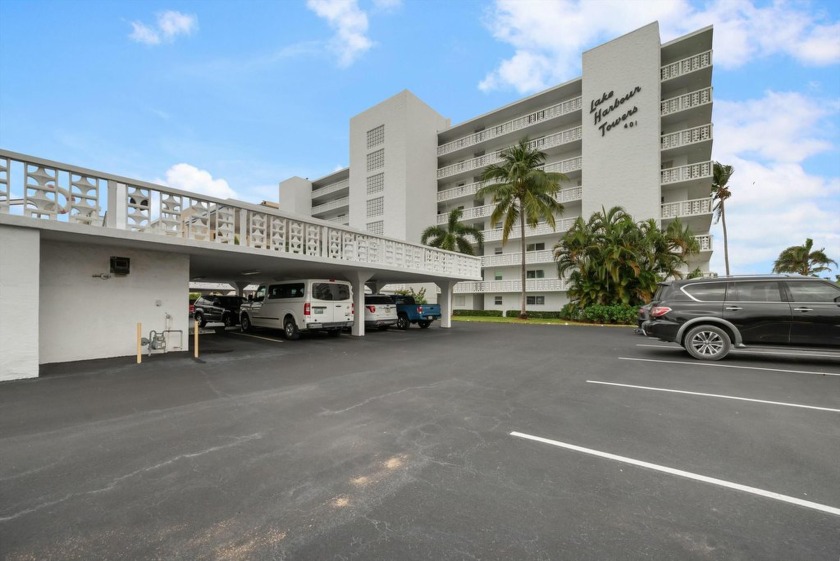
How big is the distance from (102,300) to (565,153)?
32.8 meters

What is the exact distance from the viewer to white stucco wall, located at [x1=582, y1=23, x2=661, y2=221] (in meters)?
25.5

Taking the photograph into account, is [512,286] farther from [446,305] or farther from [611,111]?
[611,111]

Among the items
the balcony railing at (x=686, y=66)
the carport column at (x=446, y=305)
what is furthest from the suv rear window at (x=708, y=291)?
the balcony railing at (x=686, y=66)

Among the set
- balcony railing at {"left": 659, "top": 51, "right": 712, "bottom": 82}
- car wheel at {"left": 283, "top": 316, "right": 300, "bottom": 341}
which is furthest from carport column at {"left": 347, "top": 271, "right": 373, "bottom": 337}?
balcony railing at {"left": 659, "top": 51, "right": 712, "bottom": 82}

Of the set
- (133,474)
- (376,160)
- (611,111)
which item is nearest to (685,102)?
(611,111)

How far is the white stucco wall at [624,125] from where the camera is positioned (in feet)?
83.6

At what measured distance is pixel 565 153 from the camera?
31641 millimetres

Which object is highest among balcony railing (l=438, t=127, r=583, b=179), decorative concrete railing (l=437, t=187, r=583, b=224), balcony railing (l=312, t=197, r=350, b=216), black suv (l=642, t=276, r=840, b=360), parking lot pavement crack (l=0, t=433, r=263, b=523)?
balcony railing (l=438, t=127, r=583, b=179)

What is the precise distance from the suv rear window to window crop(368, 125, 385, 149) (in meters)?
33.2

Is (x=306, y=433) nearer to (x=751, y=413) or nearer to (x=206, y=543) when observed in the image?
(x=206, y=543)

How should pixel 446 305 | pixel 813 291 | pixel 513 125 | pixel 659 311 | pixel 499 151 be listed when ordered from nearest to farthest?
pixel 813 291 → pixel 659 311 → pixel 446 305 → pixel 513 125 → pixel 499 151

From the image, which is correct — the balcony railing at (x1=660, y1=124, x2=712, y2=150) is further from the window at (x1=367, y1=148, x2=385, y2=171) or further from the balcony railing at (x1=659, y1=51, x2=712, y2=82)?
the window at (x1=367, y1=148, x2=385, y2=171)

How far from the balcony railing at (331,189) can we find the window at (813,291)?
42.2m

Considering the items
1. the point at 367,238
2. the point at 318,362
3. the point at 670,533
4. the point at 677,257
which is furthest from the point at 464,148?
the point at 670,533
